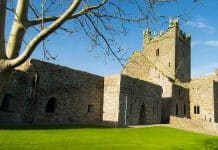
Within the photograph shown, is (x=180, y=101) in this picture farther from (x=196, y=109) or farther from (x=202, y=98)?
(x=202, y=98)

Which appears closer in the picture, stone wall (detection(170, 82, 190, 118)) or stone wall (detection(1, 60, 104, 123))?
stone wall (detection(1, 60, 104, 123))

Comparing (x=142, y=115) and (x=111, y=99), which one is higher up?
(x=111, y=99)

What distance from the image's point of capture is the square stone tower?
1950 inches

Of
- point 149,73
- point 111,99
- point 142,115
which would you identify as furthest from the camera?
point 149,73

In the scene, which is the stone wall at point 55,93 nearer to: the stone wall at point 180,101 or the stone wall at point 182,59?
the stone wall at point 180,101

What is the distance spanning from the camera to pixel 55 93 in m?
25.5

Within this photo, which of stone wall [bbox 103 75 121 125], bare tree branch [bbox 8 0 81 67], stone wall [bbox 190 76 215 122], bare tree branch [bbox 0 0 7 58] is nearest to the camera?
bare tree branch [bbox 8 0 81 67]

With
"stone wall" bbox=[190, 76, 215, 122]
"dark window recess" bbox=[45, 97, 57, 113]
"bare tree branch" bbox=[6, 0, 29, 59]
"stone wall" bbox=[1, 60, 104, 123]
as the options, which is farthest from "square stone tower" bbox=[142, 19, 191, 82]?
"bare tree branch" bbox=[6, 0, 29, 59]

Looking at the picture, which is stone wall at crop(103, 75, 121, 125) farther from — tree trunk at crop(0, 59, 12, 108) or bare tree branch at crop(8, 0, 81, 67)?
bare tree branch at crop(8, 0, 81, 67)

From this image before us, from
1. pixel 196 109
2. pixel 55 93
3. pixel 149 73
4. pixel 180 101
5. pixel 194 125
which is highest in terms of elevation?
pixel 149 73

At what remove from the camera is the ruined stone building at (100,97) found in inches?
900

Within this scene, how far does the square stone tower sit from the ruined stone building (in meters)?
6.91

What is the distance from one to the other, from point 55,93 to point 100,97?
602 cm

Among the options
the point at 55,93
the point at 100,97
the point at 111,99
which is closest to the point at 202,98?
the point at 111,99
